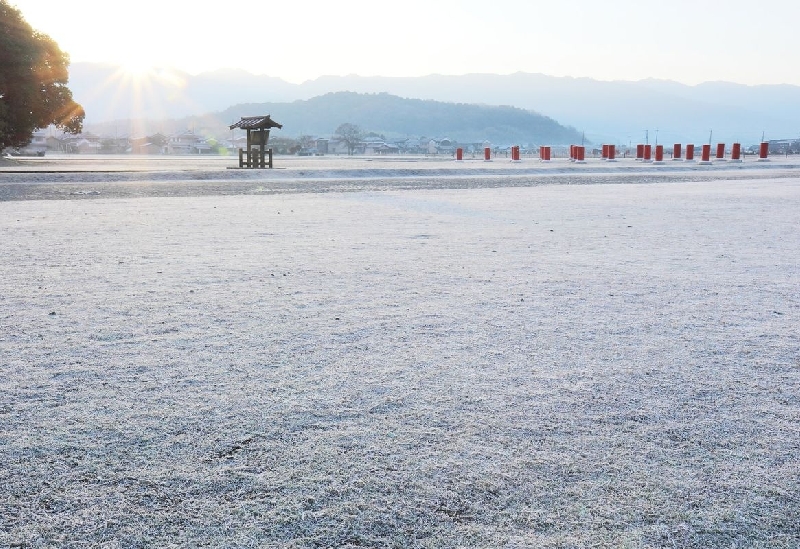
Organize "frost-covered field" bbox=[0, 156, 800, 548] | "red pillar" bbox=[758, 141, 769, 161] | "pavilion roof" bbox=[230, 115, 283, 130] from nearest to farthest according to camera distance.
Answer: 1. "frost-covered field" bbox=[0, 156, 800, 548]
2. "pavilion roof" bbox=[230, 115, 283, 130]
3. "red pillar" bbox=[758, 141, 769, 161]

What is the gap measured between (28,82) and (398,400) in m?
31.2

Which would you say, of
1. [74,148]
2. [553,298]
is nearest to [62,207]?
[553,298]

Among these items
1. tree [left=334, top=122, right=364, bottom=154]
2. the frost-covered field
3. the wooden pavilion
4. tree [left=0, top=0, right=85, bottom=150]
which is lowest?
the frost-covered field

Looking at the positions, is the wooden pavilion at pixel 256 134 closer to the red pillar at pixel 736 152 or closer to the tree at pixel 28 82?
the tree at pixel 28 82

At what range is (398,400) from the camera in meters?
3.11

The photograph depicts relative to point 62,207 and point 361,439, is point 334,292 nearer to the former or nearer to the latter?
point 361,439

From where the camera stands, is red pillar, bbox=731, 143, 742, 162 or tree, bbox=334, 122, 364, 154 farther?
tree, bbox=334, 122, 364, 154

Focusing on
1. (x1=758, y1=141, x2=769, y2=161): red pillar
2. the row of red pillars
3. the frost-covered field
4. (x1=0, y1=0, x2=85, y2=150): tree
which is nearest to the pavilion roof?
(x1=0, y1=0, x2=85, y2=150): tree

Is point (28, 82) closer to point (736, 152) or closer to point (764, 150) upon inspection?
point (736, 152)

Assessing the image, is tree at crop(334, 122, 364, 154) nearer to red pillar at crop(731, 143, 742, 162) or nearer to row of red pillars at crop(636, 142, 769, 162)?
row of red pillars at crop(636, 142, 769, 162)

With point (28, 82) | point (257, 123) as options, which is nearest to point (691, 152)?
point (257, 123)

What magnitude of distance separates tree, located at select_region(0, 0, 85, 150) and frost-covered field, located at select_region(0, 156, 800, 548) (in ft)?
83.2

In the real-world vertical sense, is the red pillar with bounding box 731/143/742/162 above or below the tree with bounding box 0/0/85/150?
below

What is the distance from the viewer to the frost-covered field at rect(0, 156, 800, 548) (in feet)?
7.09
